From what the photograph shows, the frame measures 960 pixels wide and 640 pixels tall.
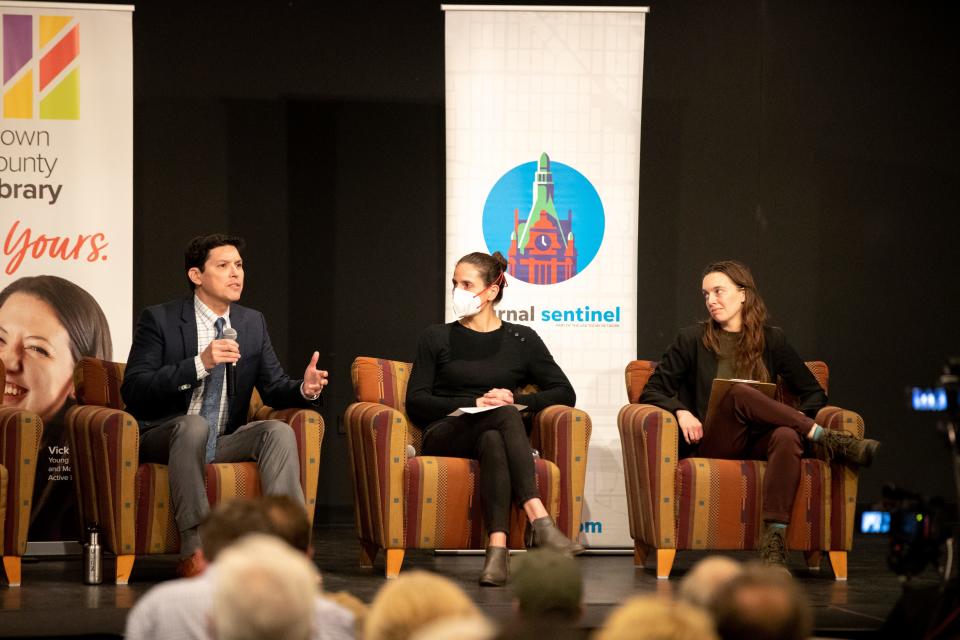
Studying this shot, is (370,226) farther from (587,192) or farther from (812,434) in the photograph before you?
(812,434)

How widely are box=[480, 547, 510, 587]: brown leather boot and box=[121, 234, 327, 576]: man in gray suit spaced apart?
697 mm

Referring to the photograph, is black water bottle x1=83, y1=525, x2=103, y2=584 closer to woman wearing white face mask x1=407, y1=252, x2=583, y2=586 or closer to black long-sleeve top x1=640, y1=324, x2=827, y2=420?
woman wearing white face mask x1=407, y1=252, x2=583, y2=586

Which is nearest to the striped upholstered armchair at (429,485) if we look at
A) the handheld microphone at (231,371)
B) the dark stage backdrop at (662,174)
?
the handheld microphone at (231,371)

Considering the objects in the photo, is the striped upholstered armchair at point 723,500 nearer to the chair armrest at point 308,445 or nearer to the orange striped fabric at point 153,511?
the chair armrest at point 308,445

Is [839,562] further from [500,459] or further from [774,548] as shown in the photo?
[500,459]

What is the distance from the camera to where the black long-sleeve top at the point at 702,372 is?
505 cm

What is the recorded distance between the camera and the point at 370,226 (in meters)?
6.35

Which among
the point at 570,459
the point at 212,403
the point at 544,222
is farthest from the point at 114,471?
the point at 544,222

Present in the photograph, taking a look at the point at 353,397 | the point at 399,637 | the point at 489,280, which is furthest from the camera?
the point at 353,397

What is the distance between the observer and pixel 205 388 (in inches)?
183

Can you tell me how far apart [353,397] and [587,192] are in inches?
65.1

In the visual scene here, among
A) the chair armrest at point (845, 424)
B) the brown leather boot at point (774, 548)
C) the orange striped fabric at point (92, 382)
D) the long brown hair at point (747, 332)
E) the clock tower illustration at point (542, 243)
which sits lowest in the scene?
the brown leather boot at point (774, 548)

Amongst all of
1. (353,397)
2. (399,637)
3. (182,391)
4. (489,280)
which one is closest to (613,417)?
(489,280)

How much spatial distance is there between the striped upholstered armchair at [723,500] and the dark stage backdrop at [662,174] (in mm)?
1728
